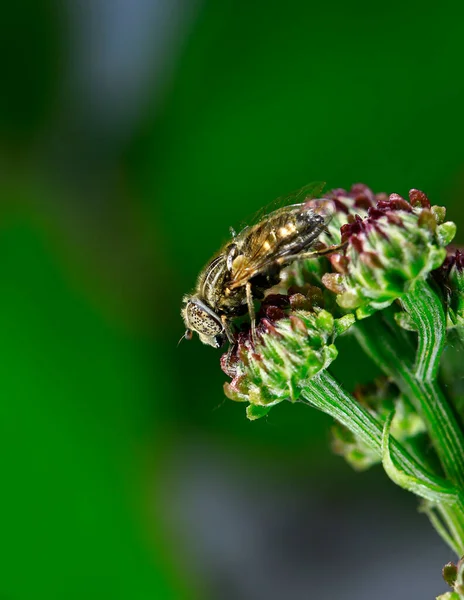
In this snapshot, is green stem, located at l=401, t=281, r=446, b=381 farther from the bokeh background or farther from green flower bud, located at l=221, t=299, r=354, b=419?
the bokeh background

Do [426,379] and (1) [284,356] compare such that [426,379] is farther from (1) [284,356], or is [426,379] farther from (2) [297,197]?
(2) [297,197]

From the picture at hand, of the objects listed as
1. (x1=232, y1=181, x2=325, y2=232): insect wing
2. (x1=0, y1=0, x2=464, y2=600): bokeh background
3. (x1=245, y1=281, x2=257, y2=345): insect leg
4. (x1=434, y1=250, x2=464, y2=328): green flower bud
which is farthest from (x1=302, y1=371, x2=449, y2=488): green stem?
(x1=0, y1=0, x2=464, y2=600): bokeh background

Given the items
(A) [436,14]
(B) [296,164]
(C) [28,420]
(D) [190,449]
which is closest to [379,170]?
(B) [296,164]

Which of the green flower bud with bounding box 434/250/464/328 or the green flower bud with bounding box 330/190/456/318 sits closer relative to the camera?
the green flower bud with bounding box 330/190/456/318

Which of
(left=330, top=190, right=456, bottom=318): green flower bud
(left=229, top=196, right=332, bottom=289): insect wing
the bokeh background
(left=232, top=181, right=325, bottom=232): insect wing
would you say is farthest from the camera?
the bokeh background

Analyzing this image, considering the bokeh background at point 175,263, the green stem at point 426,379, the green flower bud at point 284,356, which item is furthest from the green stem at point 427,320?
the bokeh background at point 175,263

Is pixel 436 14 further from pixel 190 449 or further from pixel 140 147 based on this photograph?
pixel 190 449

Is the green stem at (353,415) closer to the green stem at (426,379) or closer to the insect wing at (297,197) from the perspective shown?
the green stem at (426,379)
